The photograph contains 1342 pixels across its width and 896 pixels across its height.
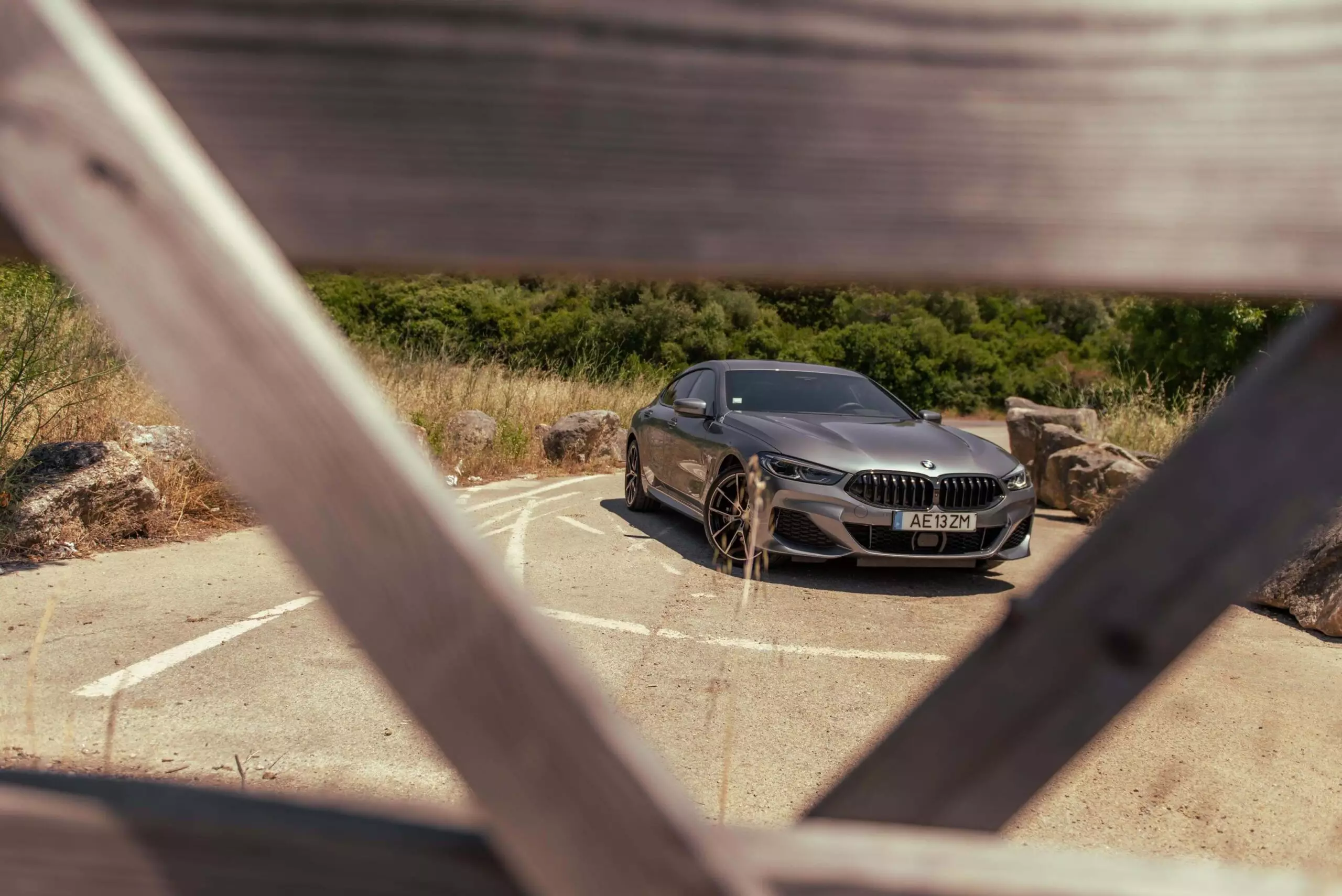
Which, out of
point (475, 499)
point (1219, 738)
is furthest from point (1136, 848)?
point (475, 499)

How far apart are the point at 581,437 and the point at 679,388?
369 centimetres

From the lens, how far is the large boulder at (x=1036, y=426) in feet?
35.1

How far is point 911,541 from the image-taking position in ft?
20.6

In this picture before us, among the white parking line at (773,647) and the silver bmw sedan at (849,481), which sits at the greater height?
the silver bmw sedan at (849,481)

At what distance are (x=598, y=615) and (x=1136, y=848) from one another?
3.10 meters

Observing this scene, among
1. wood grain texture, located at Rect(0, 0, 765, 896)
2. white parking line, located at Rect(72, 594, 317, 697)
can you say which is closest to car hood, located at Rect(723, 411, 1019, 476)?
white parking line, located at Rect(72, 594, 317, 697)

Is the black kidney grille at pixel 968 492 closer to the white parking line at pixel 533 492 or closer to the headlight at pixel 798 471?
the headlight at pixel 798 471

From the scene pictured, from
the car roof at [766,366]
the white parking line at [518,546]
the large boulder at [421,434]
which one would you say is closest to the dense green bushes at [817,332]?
the large boulder at [421,434]

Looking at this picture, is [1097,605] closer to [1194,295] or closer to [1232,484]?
[1232,484]

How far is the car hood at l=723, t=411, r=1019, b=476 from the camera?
246 inches

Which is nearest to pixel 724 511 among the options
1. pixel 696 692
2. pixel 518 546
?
pixel 518 546

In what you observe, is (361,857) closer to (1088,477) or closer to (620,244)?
(620,244)

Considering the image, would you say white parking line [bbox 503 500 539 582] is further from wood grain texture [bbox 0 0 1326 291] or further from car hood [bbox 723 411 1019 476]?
wood grain texture [bbox 0 0 1326 291]

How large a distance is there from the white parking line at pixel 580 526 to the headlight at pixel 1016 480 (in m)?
3.26
